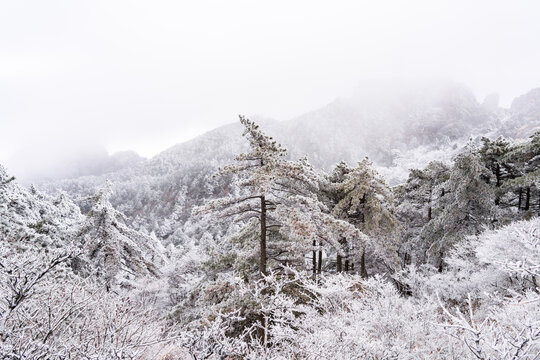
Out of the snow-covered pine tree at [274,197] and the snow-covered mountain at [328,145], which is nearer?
the snow-covered pine tree at [274,197]

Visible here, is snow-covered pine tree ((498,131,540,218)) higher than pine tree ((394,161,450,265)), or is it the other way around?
snow-covered pine tree ((498,131,540,218))

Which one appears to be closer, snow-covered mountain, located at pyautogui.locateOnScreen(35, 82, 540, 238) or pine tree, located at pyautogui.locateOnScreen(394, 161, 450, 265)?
pine tree, located at pyautogui.locateOnScreen(394, 161, 450, 265)

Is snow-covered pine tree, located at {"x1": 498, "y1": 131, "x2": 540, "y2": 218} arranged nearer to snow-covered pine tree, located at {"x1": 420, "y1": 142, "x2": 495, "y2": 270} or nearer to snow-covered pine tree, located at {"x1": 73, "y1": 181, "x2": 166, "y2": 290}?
snow-covered pine tree, located at {"x1": 420, "y1": 142, "x2": 495, "y2": 270}

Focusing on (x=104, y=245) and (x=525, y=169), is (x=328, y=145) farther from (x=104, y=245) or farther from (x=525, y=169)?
(x=104, y=245)

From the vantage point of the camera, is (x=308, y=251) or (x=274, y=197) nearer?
(x=274, y=197)

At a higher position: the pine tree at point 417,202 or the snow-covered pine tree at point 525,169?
the snow-covered pine tree at point 525,169

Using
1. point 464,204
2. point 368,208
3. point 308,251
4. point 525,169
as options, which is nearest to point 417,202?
point 464,204

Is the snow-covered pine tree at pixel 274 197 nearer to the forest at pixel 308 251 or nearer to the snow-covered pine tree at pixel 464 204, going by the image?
the forest at pixel 308 251

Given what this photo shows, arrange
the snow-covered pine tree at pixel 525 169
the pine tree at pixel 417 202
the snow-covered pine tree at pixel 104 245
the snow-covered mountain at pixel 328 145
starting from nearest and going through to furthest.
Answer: the snow-covered pine tree at pixel 525 169 < the snow-covered pine tree at pixel 104 245 < the pine tree at pixel 417 202 < the snow-covered mountain at pixel 328 145

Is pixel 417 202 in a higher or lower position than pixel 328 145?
lower

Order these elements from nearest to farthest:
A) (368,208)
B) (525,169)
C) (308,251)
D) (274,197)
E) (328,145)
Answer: (274,197)
(308,251)
(368,208)
(525,169)
(328,145)

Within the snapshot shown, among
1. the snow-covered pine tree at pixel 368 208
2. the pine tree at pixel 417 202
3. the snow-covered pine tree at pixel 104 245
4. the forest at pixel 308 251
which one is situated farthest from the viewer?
the pine tree at pixel 417 202

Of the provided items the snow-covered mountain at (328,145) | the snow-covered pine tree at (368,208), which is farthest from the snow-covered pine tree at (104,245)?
the snow-covered mountain at (328,145)

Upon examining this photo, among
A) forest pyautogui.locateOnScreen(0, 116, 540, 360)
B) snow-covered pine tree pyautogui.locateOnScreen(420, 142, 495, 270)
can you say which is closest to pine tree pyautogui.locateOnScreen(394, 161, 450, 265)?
forest pyautogui.locateOnScreen(0, 116, 540, 360)
